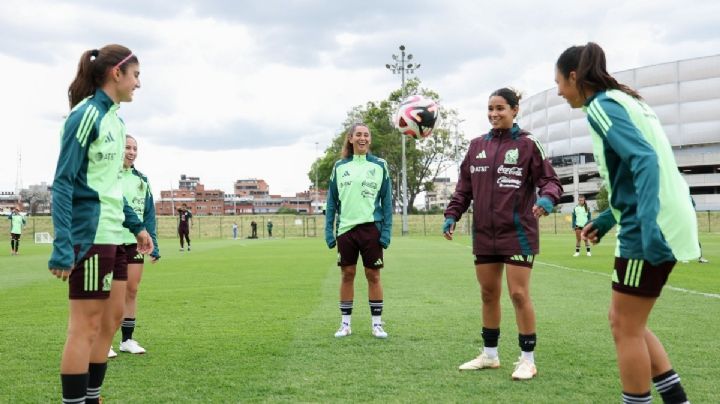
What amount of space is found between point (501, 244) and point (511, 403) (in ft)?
4.31

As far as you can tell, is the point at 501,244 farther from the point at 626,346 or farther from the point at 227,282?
the point at 227,282

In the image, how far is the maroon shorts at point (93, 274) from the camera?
11.2 feet

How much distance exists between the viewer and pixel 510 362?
541 cm

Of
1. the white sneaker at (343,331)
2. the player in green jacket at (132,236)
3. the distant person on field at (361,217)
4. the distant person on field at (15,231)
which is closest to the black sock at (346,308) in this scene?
the distant person on field at (361,217)

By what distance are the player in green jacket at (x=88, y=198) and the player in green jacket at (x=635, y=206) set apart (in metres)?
2.58

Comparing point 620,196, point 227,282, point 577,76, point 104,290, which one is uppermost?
point 577,76

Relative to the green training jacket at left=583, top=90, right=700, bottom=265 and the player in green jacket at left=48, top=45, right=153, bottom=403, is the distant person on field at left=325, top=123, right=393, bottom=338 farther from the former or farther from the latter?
the green training jacket at left=583, top=90, right=700, bottom=265

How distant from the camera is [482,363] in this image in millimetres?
5176

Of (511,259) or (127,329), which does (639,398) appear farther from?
(127,329)

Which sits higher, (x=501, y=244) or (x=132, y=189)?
(x=132, y=189)

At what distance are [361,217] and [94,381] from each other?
11.2ft

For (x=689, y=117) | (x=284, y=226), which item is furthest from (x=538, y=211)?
(x=689, y=117)

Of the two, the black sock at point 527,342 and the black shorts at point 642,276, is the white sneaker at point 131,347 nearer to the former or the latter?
the black sock at point 527,342

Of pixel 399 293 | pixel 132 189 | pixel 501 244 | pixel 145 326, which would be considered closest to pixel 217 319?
pixel 145 326
